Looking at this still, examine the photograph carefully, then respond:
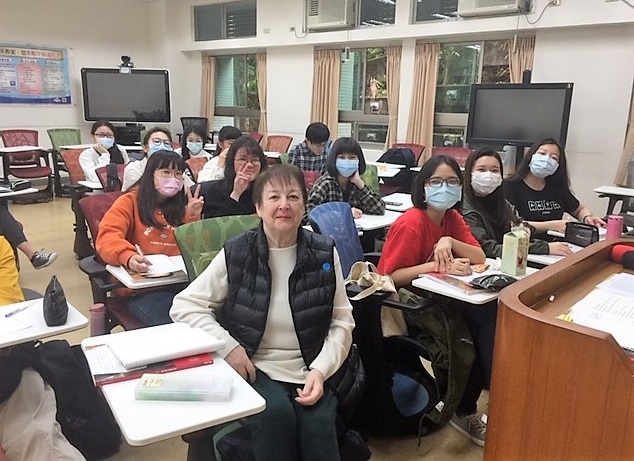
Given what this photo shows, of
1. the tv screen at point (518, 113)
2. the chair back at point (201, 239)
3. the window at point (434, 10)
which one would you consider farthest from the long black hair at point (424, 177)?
the window at point (434, 10)

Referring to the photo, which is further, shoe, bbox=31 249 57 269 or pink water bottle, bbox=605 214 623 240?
shoe, bbox=31 249 57 269

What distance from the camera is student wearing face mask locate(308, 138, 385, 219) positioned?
3.60m

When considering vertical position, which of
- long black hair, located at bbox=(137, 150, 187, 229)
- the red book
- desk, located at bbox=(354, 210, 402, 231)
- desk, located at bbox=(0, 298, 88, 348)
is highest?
long black hair, located at bbox=(137, 150, 187, 229)

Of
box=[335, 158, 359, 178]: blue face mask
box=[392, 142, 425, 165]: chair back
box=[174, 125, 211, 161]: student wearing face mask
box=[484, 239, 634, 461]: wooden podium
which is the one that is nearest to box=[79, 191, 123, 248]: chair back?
box=[335, 158, 359, 178]: blue face mask

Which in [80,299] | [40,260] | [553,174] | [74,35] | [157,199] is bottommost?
[80,299]

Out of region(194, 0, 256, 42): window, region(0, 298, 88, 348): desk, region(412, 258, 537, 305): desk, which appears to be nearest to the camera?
region(0, 298, 88, 348): desk

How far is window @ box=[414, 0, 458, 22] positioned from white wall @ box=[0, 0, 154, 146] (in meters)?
5.26

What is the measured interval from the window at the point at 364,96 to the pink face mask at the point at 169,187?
544 cm

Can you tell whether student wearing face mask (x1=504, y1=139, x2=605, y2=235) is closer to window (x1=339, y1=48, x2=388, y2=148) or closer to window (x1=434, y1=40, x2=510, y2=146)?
window (x1=434, y1=40, x2=510, y2=146)

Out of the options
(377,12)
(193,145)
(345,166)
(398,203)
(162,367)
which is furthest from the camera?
(377,12)

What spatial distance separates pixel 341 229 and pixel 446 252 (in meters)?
0.62

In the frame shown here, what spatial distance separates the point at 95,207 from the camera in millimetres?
2729

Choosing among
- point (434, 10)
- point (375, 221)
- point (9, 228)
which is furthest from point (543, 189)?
point (434, 10)

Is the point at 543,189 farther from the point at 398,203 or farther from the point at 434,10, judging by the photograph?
the point at 434,10
